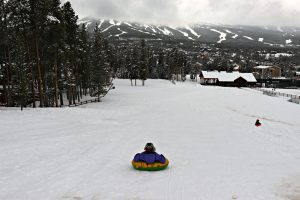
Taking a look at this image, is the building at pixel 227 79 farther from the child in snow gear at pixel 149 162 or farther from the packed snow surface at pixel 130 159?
the child in snow gear at pixel 149 162

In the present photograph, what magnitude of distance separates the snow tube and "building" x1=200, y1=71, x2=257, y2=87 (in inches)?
3491

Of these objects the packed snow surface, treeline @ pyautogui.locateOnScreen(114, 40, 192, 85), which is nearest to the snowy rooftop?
treeline @ pyautogui.locateOnScreen(114, 40, 192, 85)

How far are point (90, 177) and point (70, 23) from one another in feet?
91.5

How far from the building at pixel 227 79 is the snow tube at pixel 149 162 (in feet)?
291

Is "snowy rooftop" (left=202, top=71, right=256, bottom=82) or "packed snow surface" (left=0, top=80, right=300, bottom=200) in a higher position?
"snowy rooftop" (left=202, top=71, right=256, bottom=82)

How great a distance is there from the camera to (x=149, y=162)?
11008 millimetres

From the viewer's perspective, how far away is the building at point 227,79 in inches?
3797

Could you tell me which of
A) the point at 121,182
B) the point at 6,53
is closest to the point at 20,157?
the point at 121,182

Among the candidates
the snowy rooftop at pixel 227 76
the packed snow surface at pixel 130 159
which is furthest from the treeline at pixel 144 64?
the packed snow surface at pixel 130 159

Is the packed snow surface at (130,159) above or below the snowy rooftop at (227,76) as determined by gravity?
below

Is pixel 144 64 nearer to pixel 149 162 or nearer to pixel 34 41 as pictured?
pixel 34 41

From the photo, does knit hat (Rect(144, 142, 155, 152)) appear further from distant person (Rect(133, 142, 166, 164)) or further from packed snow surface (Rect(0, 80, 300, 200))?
packed snow surface (Rect(0, 80, 300, 200))

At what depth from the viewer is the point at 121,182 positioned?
9734 mm

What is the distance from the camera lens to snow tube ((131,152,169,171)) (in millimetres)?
11000
